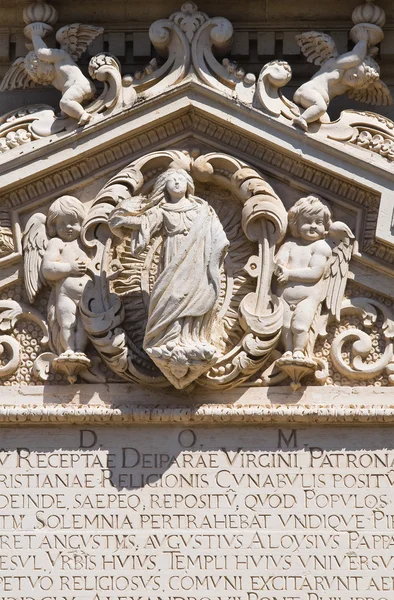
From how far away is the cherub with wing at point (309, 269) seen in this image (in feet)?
75.8

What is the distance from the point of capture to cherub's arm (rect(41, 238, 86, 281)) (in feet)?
76.5

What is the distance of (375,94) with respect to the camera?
23.9 m

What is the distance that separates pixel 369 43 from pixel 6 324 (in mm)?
3802

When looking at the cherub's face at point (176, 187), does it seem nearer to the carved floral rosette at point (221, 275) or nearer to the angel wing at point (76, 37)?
the carved floral rosette at point (221, 275)

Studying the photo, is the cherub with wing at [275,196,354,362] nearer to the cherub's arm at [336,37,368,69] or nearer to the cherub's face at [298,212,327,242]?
the cherub's face at [298,212,327,242]

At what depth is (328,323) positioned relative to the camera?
23.3 meters

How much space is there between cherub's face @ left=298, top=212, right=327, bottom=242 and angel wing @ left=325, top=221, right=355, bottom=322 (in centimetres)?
9

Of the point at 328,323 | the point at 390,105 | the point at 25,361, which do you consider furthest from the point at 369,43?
the point at 25,361

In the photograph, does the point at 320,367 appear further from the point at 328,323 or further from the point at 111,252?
the point at 111,252

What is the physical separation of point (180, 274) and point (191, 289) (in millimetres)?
149

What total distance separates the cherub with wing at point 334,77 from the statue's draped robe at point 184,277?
1.27 m

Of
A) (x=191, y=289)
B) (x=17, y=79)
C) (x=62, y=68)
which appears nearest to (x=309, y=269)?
(x=191, y=289)

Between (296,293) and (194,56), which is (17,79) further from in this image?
(296,293)

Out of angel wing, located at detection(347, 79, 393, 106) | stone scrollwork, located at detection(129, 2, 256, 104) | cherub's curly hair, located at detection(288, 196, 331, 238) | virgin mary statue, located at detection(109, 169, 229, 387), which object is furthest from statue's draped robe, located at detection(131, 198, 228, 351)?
angel wing, located at detection(347, 79, 393, 106)
